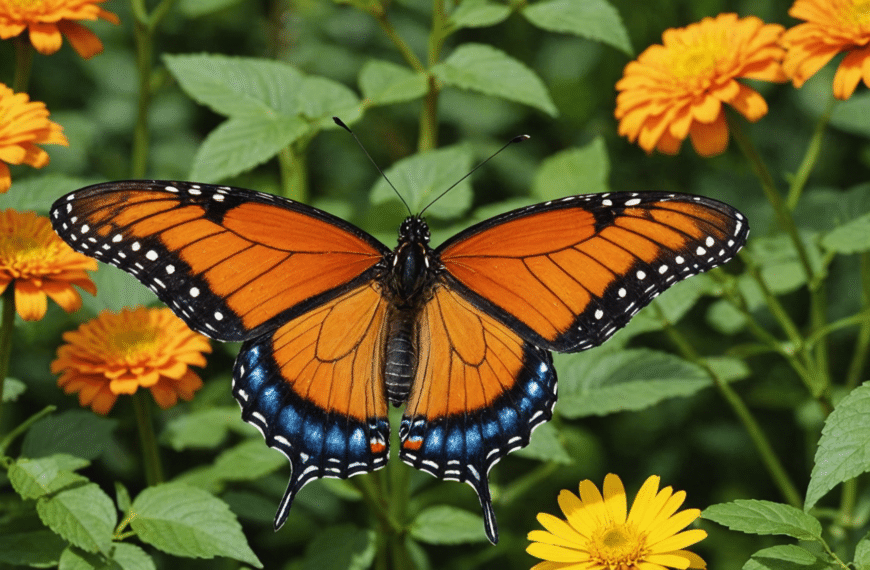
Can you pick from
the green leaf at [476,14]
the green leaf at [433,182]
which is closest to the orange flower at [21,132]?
the green leaf at [433,182]

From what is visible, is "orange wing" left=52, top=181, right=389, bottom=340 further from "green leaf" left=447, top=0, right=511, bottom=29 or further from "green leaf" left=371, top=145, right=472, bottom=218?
"green leaf" left=447, top=0, right=511, bottom=29

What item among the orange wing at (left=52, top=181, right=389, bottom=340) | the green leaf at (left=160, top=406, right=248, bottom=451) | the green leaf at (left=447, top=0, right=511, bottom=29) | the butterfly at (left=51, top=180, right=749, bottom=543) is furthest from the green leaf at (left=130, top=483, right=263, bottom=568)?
the green leaf at (left=447, top=0, right=511, bottom=29)

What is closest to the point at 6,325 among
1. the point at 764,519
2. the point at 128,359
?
the point at 128,359

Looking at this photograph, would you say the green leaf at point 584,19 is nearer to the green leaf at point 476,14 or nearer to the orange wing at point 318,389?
the green leaf at point 476,14

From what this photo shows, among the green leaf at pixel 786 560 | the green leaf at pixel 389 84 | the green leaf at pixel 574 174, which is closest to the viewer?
the green leaf at pixel 786 560

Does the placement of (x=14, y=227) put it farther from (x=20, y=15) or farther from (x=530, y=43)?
(x=530, y=43)
